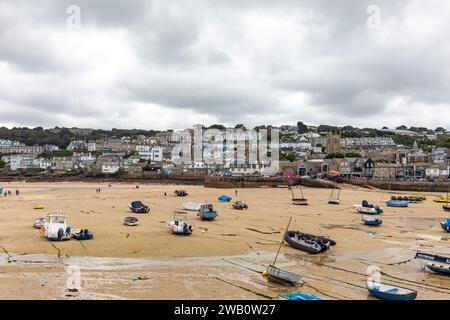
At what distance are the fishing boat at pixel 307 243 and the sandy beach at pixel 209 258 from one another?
37 centimetres

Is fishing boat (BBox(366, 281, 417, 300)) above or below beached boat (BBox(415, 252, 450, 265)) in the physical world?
below

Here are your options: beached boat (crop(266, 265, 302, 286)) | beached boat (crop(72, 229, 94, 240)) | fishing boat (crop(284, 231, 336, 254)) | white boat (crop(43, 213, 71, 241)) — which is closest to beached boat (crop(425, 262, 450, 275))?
fishing boat (crop(284, 231, 336, 254))

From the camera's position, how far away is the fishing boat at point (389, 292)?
1216 centimetres

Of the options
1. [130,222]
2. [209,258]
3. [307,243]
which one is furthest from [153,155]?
[209,258]

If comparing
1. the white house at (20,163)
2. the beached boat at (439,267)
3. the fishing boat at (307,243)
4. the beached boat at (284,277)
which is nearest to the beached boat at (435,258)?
the beached boat at (439,267)

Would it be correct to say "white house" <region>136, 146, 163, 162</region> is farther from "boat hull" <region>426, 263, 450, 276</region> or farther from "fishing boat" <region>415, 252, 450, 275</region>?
"boat hull" <region>426, 263, 450, 276</region>

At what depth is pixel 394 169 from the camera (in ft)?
260

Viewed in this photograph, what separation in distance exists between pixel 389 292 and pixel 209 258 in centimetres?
790

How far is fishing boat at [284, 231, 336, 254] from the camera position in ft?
63.5

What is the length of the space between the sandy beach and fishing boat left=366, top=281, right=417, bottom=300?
32 centimetres

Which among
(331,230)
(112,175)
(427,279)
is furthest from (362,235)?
(112,175)

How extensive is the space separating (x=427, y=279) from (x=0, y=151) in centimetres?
19732

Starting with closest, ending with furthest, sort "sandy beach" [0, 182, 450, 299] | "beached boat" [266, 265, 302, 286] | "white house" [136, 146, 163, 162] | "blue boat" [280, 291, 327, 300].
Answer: "blue boat" [280, 291, 327, 300] < "sandy beach" [0, 182, 450, 299] < "beached boat" [266, 265, 302, 286] < "white house" [136, 146, 163, 162]

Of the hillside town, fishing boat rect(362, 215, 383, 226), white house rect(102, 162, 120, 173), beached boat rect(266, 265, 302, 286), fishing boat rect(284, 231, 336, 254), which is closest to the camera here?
beached boat rect(266, 265, 302, 286)
